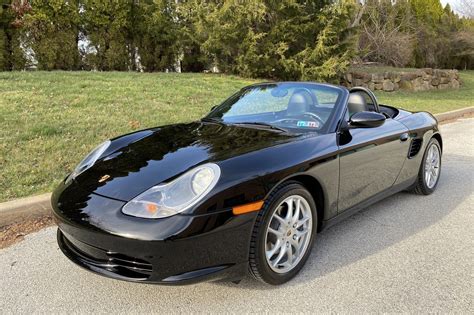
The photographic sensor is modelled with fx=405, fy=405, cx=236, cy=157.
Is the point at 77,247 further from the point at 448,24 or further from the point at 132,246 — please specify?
the point at 448,24

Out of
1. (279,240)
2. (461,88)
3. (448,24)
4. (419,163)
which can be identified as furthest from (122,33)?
(448,24)

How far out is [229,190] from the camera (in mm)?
2252

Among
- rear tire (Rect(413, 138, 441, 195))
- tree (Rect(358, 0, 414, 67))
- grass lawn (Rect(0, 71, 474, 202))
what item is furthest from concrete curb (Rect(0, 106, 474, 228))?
tree (Rect(358, 0, 414, 67))

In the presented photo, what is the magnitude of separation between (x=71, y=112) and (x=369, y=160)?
5.05 m

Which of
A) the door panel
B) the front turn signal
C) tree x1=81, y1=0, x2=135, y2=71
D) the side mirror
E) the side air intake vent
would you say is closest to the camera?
the front turn signal

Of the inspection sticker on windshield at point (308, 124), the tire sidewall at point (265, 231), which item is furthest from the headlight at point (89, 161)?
the inspection sticker on windshield at point (308, 124)

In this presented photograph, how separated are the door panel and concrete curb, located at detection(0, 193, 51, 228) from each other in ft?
8.59

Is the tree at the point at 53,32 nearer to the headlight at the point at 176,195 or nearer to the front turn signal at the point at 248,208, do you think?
the headlight at the point at 176,195

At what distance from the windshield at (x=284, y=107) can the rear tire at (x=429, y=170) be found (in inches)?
55.4

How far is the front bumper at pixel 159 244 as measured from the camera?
6.96 ft

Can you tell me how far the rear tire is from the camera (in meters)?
4.18

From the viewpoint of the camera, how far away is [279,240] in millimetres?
2562

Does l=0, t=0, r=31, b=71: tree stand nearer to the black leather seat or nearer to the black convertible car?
the black convertible car

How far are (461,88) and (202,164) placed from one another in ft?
65.4
